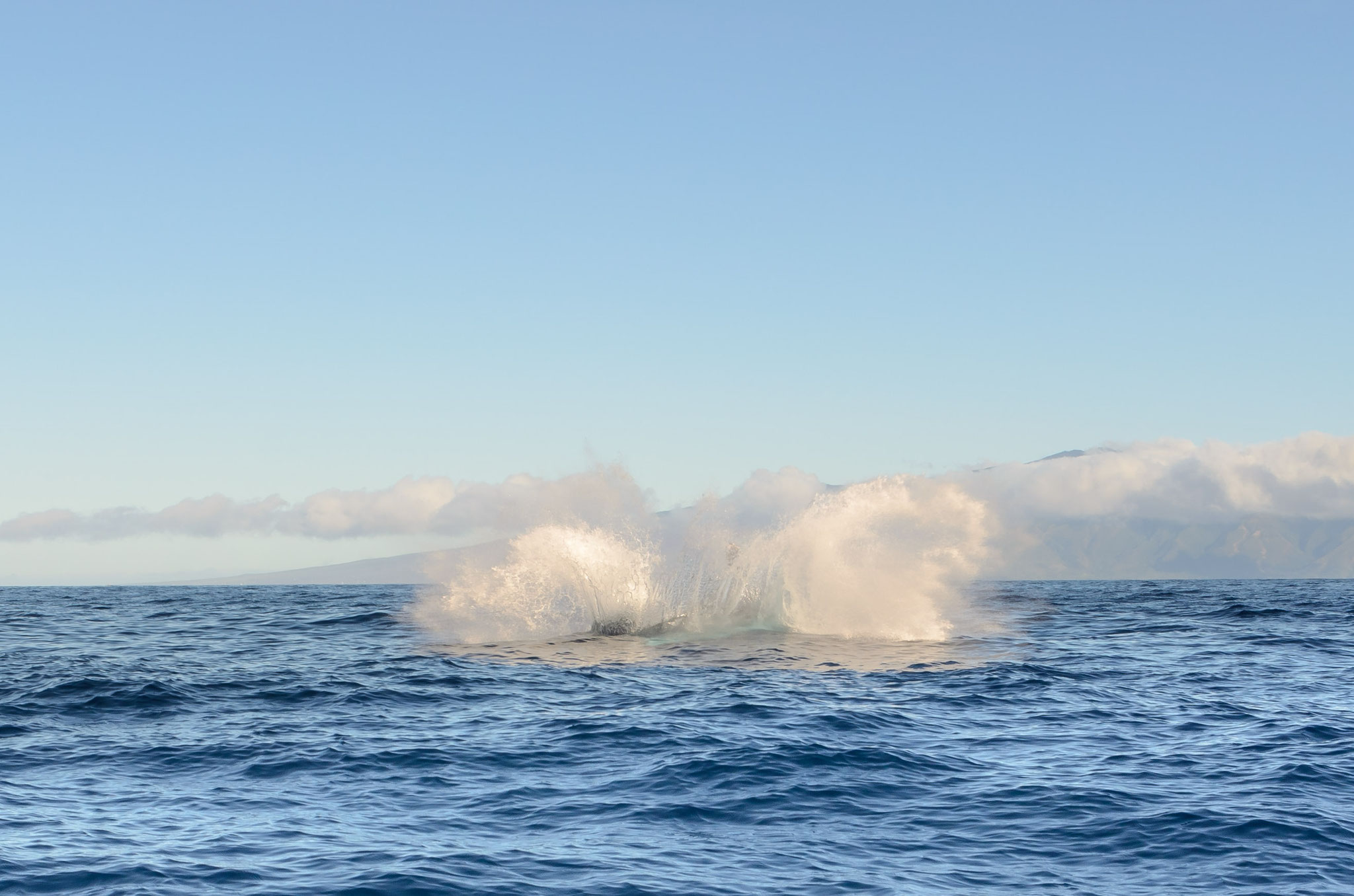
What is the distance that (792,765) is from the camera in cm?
1422

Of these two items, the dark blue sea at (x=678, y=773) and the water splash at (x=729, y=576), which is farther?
the water splash at (x=729, y=576)

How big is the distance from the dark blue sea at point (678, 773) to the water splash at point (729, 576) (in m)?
4.26

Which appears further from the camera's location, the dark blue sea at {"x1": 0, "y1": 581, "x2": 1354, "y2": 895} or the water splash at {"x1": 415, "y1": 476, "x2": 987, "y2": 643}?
the water splash at {"x1": 415, "y1": 476, "x2": 987, "y2": 643}

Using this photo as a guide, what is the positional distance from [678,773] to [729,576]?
19.4 meters

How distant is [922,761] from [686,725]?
3.87 m

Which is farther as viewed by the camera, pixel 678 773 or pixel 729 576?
pixel 729 576

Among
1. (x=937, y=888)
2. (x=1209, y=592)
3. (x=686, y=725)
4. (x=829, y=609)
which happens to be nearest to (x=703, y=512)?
(x=829, y=609)

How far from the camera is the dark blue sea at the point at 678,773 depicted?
33.6 ft

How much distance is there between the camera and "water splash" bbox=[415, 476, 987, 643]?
102 ft

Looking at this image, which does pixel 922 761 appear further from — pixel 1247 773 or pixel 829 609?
pixel 829 609

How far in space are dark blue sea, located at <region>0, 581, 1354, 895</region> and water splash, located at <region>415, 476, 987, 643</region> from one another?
168 inches

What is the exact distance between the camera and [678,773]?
13898 millimetres

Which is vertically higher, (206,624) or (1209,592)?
(206,624)

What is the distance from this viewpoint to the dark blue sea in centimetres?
1023
